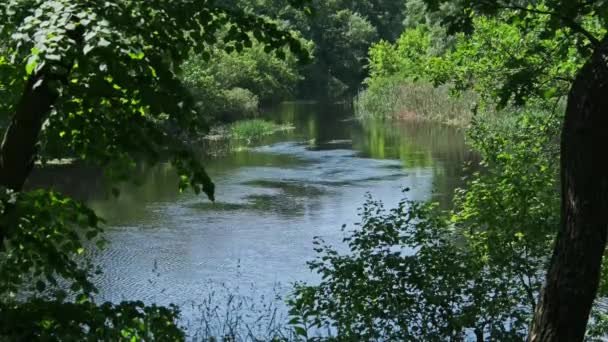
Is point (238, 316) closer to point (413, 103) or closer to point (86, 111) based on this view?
point (86, 111)

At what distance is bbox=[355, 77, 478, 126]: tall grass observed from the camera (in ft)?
98.4

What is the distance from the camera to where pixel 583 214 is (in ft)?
10.6

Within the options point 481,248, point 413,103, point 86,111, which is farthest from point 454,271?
point 413,103

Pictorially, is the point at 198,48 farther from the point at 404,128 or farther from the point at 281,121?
the point at 281,121

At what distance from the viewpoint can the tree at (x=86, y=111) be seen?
2500 millimetres

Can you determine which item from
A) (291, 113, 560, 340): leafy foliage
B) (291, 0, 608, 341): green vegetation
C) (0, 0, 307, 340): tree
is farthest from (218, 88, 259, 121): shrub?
(0, 0, 307, 340): tree

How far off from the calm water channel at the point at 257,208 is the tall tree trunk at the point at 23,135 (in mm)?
5978

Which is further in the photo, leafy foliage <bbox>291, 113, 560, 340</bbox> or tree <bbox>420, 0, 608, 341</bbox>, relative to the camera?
leafy foliage <bbox>291, 113, 560, 340</bbox>

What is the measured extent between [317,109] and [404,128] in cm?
1084

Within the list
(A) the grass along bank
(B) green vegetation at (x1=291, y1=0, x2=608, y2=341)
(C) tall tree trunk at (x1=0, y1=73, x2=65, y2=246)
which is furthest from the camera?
(A) the grass along bank

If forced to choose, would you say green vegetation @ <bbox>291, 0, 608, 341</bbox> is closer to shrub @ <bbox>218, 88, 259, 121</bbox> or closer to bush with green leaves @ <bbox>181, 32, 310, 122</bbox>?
bush with green leaves @ <bbox>181, 32, 310, 122</bbox>

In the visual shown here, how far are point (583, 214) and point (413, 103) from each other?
101 feet

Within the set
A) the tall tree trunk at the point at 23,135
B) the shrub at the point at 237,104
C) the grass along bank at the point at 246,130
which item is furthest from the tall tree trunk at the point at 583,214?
the shrub at the point at 237,104

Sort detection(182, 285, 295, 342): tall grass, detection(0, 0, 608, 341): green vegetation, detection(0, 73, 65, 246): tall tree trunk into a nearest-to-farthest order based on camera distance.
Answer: detection(0, 0, 608, 341): green vegetation
detection(0, 73, 65, 246): tall tree trunk
detection(182, 285, 295, 342): tall grass
